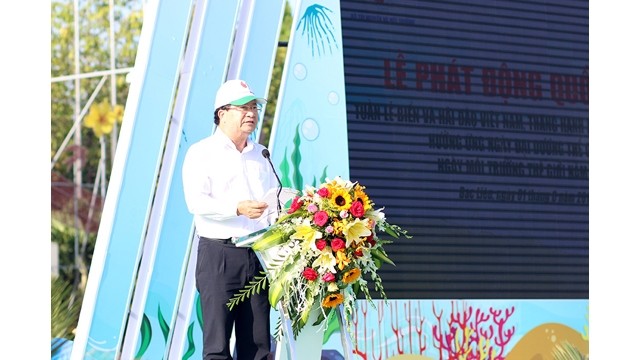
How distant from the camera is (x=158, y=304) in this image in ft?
18.6

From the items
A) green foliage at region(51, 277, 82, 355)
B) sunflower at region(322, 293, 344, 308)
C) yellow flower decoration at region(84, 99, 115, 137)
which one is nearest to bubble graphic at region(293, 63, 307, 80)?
yellow flower decoration at region(84, 99, 115, 137)

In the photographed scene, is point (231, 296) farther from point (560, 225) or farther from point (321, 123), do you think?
point (560, 225)

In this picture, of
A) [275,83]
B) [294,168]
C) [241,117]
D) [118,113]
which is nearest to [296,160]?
[294,168]

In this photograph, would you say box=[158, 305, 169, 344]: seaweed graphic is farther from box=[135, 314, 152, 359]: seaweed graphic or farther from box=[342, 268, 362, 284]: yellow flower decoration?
box=[342, 268, 362, 284]: yellow flower decoration

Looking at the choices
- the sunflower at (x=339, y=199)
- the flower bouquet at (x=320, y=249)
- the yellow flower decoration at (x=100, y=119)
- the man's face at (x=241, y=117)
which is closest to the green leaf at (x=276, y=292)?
the flower bouquet at (x=320, y=249)

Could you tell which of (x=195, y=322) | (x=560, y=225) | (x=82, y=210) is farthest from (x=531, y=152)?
(x=82, y=210)

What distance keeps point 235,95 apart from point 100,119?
108 centimetres

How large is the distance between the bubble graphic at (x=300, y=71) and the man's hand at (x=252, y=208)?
1.89 meters

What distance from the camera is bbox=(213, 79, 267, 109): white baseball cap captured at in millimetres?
4672

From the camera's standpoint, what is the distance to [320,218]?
4.27 meters

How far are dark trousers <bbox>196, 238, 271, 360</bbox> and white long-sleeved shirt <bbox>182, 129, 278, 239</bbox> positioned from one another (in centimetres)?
8

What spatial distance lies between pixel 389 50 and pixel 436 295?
4.63ft

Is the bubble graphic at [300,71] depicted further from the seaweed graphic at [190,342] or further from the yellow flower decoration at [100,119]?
the seaweed graphic at [190,342]

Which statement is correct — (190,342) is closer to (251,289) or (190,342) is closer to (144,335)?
(144,335)
